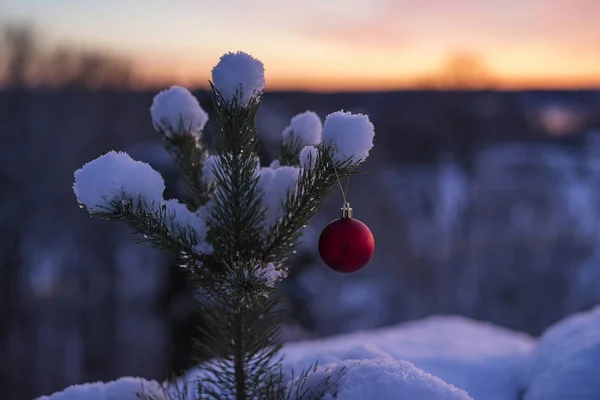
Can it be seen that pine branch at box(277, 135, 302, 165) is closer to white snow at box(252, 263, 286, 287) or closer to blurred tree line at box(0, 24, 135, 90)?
white snow at box(252, 263, 286, 287)

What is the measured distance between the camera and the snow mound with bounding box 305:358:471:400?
1256 millimetres

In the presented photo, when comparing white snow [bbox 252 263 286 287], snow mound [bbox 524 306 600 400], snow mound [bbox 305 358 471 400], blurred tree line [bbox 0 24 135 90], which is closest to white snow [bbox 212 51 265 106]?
white snow [bbox 252 263 286 287]

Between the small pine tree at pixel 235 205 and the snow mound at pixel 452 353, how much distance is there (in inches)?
14.8

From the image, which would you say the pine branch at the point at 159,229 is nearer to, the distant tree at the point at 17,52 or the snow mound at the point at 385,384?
the snow mound at the point at 385,384

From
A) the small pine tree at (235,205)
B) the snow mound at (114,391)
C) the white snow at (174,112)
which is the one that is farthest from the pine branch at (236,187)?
the snow mound at (114,391)

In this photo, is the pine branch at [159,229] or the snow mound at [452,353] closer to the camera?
the pine branch at [159,229]

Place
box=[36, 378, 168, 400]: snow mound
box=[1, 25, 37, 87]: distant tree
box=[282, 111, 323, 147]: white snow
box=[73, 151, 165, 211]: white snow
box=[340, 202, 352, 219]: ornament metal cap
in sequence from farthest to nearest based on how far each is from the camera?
1. box=[1, 25, 37, 87]: distant tree
2. box=[282, 111, 323, 147]: white snow
3. box=[36, 378, 168, 400]: snow mound
4. box=[340, 202, 352, 219]: ornament metal cap
5. box=[73, 151, 165, 211]: white snow

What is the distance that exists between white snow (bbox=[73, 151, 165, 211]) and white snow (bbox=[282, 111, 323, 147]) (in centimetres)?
58

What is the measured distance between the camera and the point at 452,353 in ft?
8.90

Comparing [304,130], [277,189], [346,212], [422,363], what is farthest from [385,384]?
[422,363]

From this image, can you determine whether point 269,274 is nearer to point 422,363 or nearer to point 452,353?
point 422,363

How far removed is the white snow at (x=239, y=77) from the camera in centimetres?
124

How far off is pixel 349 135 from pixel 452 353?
1926 millimetres

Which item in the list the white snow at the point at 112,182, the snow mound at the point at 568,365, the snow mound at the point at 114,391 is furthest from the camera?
the snow mound at the point at 568,365
